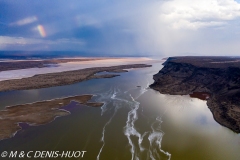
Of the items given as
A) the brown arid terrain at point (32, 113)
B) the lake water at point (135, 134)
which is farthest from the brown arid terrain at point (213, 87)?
the brown arid terrain at point (32, 113)

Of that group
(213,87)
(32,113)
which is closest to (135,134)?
(32,113)

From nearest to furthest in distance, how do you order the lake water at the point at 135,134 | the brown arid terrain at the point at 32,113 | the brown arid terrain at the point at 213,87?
the lake water at the point at 135,134 → the brown arid terrain at the point at 32,113 → the brown arid terrain at the point at 213,87

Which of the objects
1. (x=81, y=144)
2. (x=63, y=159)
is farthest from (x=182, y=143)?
(x=63, y=159)

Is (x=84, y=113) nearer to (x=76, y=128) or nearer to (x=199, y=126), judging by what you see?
(x=76, y=128)

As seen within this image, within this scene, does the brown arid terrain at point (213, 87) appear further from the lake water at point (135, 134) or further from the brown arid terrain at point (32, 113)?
the brown arid terrain at point (32, 113)

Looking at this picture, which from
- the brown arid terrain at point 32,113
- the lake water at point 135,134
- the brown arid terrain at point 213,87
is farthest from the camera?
the brown arid terrain at point 213,87

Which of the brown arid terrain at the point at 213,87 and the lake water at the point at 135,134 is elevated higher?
the brown arid terrain at the point at 213,87

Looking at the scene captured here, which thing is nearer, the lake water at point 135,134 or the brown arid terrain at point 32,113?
the lake water at point 135,134
